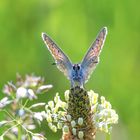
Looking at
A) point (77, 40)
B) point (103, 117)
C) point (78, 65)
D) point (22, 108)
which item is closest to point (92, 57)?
point (78, 65)

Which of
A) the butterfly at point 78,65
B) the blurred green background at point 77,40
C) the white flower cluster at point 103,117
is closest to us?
the white flower cluster at point 103,117

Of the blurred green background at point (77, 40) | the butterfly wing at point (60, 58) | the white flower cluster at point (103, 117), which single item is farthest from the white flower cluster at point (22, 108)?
the blurred green background at point (77, 40)

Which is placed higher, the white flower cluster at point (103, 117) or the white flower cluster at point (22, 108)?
the white flower cluster at point (22, 108)

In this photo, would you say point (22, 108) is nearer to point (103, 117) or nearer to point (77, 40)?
point (103, 117)

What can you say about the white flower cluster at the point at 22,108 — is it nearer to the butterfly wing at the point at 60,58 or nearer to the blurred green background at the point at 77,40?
the butterfly wing at the point at 60,58

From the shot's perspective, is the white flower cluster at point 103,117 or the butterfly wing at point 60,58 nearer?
the white flower cluster at point 103,117

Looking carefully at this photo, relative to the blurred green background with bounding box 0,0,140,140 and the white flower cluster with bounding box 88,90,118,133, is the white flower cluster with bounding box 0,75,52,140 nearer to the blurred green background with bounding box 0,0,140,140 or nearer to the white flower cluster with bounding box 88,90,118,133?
the white flower cluster with bounding box 88,90,118,133

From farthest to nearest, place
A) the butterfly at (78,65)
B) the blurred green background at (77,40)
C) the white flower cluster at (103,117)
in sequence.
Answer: the blurred green background at (77,40) → the butterfly at (78,65) → the white flower cluster at (103,117)
